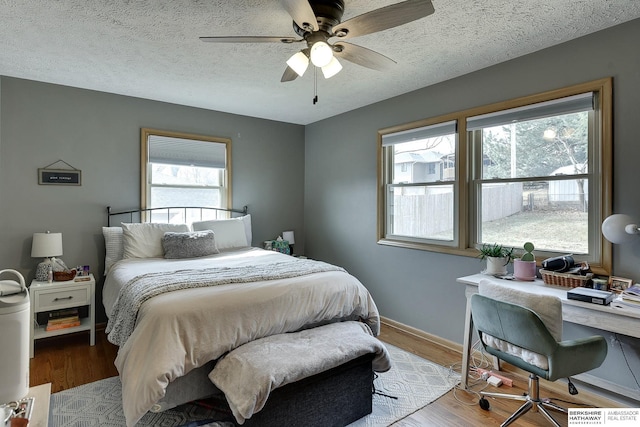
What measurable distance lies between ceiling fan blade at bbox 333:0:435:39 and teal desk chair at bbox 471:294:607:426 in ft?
5.34

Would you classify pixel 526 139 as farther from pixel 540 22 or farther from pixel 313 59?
pixel 313 59

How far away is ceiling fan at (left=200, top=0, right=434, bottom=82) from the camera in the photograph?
63.4 inches

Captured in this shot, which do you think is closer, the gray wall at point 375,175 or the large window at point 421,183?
the gray wall at point 375,175

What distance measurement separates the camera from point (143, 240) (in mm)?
3498

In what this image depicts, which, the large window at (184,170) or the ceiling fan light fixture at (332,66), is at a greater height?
the ceiling fan light fixture at (332,66)

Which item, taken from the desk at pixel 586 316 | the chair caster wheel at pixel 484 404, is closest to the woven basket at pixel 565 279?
the desk at pixel 586 316

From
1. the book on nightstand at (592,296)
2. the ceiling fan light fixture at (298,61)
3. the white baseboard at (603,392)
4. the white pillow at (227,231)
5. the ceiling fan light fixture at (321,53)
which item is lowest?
the white baseboard at (603,392)

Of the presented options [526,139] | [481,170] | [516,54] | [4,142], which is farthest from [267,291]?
[4,142]

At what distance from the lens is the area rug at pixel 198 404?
6.94ft

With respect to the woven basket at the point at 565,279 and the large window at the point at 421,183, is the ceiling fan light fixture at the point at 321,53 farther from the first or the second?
the woven basket at the point at 565,279

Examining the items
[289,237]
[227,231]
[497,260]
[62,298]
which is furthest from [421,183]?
[62,298]

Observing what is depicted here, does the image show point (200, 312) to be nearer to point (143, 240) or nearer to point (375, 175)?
point (143, 240)

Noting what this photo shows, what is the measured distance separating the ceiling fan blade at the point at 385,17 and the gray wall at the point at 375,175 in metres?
1.61

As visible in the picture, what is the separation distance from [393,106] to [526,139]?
1451 millimetres
